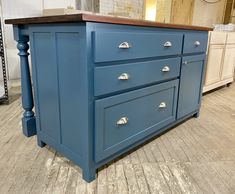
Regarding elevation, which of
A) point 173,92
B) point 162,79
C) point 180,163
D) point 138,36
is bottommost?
point 180,163

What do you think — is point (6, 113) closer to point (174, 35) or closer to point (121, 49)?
point (121, 49)

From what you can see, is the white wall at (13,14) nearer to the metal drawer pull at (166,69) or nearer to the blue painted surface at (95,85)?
the blue painted surface at (95,85)

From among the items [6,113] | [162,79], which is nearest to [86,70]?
[162,79]

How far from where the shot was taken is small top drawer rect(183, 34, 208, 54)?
168 cm

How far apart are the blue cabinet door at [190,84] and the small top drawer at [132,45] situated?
261mm

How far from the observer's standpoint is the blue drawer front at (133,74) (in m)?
1.07

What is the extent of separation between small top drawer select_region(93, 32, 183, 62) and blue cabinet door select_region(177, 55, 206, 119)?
0.86ft

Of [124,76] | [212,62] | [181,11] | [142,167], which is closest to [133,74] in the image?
[124,76]

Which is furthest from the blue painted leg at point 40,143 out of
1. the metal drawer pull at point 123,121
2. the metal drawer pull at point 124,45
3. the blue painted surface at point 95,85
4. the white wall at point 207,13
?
the white wall at point 207,13

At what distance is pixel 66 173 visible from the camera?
4.09ft

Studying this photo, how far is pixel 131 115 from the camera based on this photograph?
1310 mm

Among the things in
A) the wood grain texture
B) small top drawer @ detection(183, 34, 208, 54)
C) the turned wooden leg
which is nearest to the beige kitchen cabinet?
small top drawer @ detection(183, 34, 208, 54)

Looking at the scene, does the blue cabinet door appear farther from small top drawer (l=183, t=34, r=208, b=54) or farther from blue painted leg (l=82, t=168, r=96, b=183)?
blue painted leg (l=82, t=168, r=96, b=183)

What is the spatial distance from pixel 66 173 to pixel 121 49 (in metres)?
0.76
